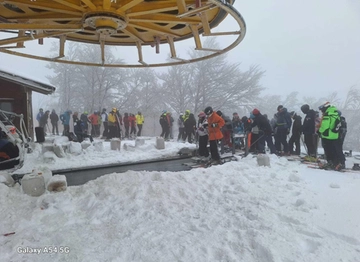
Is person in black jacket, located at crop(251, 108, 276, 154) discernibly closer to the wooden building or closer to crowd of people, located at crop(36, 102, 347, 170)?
crowd of people, located at crop(36, 102, 347, 170)

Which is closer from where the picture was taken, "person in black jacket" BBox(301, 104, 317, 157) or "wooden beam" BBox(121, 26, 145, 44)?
"wooden beam" BBox(121, 26, 145, 44)

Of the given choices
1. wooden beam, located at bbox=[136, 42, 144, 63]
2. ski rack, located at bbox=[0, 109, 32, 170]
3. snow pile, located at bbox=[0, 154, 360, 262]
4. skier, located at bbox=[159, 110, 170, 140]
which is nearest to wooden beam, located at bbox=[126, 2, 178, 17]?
wooden beam, located at bbox=[136, 42, 144, 63]

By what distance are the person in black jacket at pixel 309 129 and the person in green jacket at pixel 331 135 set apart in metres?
1.55

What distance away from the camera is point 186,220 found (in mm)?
3650

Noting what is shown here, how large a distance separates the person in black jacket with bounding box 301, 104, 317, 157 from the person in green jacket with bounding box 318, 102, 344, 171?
155 centimetres

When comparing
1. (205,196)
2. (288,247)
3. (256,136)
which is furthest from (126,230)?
(256,136)

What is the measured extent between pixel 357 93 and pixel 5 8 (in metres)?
38.4

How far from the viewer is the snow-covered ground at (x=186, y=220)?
2.83m

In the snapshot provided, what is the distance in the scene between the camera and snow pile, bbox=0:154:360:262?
A: 2826 millimetres

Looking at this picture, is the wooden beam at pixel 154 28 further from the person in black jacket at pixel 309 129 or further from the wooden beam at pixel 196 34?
the person in black jacket at pixel 309 129

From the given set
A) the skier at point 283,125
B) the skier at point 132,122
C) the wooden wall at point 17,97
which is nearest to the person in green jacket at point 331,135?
the skier at point 283,125

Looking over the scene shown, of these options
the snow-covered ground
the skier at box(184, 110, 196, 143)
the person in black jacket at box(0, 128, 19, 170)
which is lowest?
the snow-covered ground

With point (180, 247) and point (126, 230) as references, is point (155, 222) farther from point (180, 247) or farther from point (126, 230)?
point (180, 247)

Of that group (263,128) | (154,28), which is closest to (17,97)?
(154,28)
